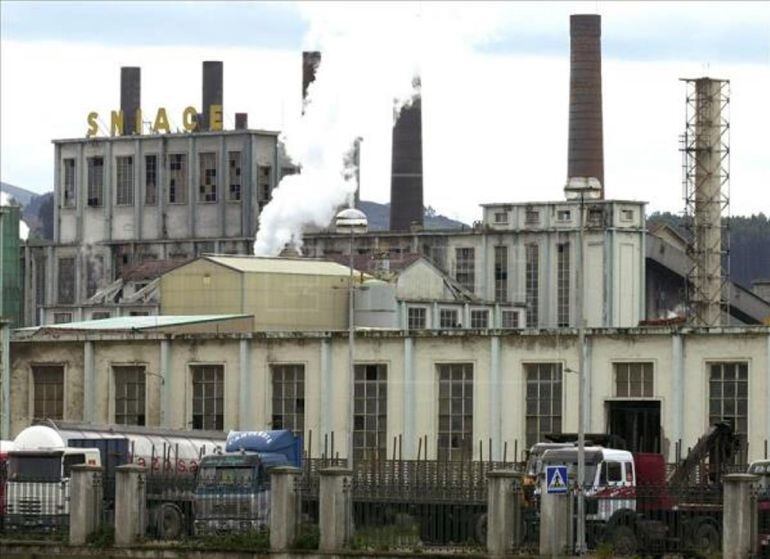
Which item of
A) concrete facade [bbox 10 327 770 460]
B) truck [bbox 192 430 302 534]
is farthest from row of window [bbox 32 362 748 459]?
truck [bbox 192 430 302 534]

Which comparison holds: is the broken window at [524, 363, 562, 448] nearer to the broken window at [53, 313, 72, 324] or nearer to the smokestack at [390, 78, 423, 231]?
the broken window at [53, 313, 72, 324]

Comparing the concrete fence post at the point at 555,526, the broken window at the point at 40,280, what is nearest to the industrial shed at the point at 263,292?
the broken window at the point at 40,280

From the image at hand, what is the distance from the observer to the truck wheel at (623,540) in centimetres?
5850

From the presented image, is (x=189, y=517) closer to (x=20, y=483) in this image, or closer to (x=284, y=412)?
(x=20, y=483)

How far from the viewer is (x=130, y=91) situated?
180 m

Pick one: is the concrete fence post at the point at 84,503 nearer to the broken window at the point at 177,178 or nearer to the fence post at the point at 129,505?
the fence post at the point at 129,505

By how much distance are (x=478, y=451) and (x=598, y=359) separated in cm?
557

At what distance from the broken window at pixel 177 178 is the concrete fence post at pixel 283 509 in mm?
103426

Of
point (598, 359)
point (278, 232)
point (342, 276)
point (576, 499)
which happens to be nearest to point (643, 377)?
point (598, 359)

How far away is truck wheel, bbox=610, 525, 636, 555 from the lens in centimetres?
5850

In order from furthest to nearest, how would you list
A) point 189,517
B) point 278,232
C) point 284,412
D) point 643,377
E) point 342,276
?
point 278,232, point 342,276, point 284,412, point 643,377, point 189,517

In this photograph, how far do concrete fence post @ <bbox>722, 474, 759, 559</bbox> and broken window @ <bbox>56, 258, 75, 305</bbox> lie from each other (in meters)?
111

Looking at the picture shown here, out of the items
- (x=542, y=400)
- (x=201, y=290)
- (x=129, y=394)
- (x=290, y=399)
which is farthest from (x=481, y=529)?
(x=201, y=290)

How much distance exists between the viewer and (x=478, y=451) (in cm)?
8362
